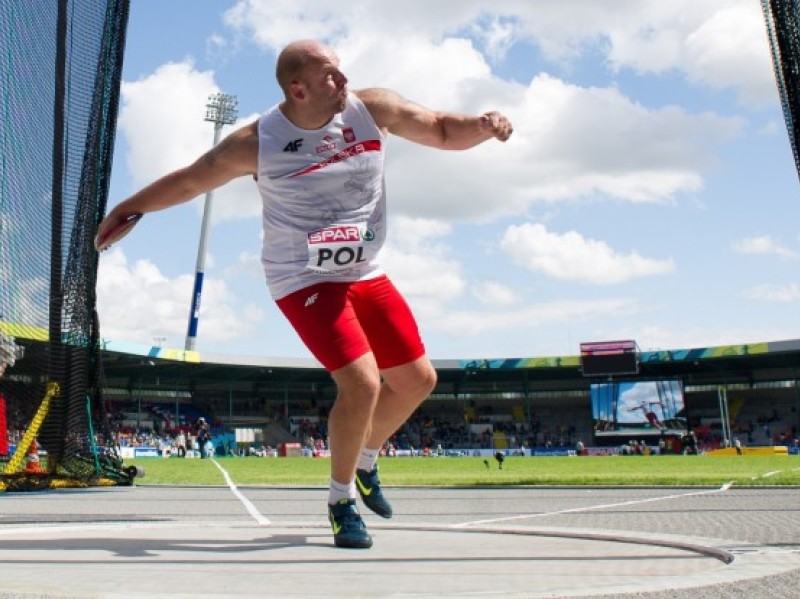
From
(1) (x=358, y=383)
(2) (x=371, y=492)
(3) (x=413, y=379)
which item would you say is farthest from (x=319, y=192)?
(2) (x=371, y=492)

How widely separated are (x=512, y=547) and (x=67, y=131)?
834 centimetres

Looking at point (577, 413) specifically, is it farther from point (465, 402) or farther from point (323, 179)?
point (323, 179)

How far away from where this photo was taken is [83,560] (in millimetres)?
3557

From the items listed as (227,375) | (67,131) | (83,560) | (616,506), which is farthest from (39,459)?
(227,375)

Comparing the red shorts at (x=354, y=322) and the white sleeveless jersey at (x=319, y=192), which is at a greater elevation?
the white sleeveless jersey at (x=319, y=192)

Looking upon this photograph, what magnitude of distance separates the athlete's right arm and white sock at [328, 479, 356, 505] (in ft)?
5.02

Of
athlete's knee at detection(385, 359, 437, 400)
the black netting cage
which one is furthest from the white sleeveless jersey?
the black netting cage

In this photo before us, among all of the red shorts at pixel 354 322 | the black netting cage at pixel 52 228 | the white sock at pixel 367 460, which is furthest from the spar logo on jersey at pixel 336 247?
the black netting cage at pixel 52 228

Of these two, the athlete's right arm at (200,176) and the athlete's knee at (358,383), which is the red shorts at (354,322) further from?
the athlete's right arm at (200,176)

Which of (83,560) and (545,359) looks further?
(545,359)

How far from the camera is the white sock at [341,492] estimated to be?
419cm

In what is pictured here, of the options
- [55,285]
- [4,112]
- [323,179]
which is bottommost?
[323,179]

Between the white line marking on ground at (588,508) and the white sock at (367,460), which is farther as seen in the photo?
the white line marking on ground at (588,508)

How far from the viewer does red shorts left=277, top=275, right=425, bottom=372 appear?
4.12 meters
